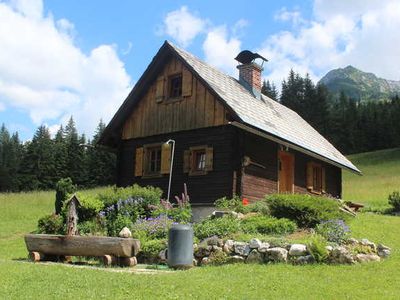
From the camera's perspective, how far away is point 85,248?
1275 centimetres

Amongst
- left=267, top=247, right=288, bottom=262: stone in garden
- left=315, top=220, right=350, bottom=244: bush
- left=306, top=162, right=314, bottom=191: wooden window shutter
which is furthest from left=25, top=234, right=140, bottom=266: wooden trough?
left=306, top=162, right=314, bottom=191: wooden window shutter

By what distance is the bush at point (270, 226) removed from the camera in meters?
13.8

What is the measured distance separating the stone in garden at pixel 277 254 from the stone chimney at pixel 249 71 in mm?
13374

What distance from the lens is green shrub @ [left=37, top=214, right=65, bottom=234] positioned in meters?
18.5

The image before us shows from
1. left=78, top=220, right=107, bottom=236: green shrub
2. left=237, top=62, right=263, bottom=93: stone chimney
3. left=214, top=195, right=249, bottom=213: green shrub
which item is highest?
left=237, top=62, right=263, bottom=93: stone chimney

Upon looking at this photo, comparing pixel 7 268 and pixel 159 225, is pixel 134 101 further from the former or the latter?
pixel 7 268

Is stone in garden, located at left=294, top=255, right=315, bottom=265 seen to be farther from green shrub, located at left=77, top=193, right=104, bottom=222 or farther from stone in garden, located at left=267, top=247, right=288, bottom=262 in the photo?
green shrub, located at left=77, top=193, right=104, bottom=222

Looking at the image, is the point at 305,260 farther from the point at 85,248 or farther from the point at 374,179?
the point at 374,179

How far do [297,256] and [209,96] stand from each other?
946 cm

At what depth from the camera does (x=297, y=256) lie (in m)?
11.6

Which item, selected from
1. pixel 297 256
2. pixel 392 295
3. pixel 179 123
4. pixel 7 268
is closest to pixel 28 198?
pixel 179 123

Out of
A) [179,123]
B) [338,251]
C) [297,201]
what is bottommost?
[338,251]

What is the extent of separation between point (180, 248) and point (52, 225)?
27.2 ft

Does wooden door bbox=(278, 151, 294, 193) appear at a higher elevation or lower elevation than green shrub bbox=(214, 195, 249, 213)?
higher
